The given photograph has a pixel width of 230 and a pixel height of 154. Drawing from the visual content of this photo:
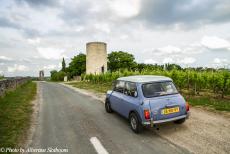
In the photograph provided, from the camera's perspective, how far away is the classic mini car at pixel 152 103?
20.0 feet

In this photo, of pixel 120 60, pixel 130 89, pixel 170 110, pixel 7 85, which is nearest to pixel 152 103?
pixel 170 110

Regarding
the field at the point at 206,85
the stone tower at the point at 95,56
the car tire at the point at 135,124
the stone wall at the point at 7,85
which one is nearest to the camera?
the car tire at the point at 135,124

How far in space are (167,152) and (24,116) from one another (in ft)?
23.3

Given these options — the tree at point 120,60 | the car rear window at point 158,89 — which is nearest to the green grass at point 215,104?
the car rear window at point 158,89

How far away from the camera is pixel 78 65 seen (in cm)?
7800

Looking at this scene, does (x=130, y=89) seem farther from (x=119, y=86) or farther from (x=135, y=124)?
(x=135, y=124)

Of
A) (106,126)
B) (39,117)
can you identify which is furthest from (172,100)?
(39,117)

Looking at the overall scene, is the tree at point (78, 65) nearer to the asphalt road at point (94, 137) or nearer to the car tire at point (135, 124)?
the asphalt road at point (94, 137)

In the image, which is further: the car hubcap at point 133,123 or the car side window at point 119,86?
the car side window at point 119,86

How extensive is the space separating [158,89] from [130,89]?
1.08 meters

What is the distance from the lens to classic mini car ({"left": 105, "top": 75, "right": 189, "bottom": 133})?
610cm

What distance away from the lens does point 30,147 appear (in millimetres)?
5473

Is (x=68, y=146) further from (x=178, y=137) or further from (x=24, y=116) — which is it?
(x=24, y=116)

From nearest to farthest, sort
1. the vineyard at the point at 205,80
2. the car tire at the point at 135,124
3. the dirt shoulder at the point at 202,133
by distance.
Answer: the dirt shoulder at the point at 202,133 < the car tire at the point at 135,124 < the vineyard at the point at 205,80
